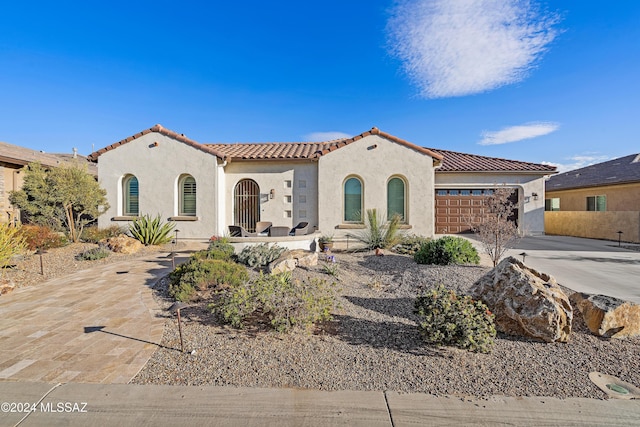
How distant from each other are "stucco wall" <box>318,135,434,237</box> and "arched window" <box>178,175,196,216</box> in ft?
18.2

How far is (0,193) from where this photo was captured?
Answer: 12.0 m

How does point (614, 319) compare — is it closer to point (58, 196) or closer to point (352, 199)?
point (352, 199)

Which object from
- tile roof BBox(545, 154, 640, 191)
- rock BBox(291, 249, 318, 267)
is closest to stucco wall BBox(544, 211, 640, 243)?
tile roof BBox(545, 154, 640, 191)

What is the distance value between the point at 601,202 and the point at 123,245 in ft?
82.0

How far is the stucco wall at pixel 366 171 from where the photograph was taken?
12055 millimetres

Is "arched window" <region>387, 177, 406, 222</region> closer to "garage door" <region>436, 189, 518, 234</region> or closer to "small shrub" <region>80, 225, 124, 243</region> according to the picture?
"garage door" <region>436, 189, 518, 234</region>

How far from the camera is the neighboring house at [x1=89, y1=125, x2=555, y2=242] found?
39.5 ft

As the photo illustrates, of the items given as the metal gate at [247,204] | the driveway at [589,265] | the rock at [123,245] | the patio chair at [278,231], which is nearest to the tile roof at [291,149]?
the metal gate at [247,204]

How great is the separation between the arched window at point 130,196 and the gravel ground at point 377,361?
993 cm

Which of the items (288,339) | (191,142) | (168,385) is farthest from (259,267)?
(191,142)

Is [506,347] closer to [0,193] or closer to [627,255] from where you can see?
[627,255]

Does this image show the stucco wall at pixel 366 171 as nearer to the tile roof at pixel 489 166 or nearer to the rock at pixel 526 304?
the tile roof at pixel 489 166

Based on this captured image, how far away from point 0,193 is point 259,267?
42.7 feet

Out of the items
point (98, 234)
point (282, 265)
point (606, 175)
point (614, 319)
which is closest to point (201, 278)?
point (282, 265)
